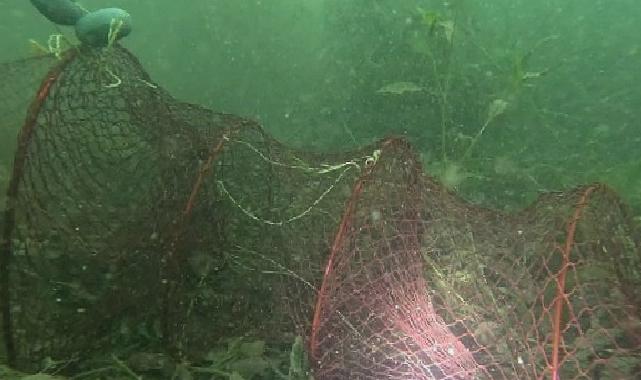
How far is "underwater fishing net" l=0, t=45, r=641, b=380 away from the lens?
2.76 meters

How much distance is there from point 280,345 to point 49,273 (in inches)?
64.7

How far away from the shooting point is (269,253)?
3.76m

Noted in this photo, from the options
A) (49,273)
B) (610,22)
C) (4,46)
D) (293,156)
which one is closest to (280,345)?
(293,156)

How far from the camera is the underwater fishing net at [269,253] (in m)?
2.76

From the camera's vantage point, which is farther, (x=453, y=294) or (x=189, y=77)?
(x=189, y=77)

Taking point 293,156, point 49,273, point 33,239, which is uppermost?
point 293,156

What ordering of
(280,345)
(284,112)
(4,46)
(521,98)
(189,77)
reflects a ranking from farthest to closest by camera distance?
1. (4,46)
2. (189,77)
3. (284,112)
4. (521,98)
5. (280,345)

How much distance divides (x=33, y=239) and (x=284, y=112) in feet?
27.9

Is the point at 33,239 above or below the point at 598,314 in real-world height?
above

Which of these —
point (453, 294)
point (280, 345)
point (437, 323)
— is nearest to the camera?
point (437, 323)

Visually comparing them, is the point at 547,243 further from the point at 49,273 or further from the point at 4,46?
the point at 4,46

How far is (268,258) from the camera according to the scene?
3.69 m

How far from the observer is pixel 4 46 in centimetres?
1662

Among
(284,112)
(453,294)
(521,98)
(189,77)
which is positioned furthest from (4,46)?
(453,294)
